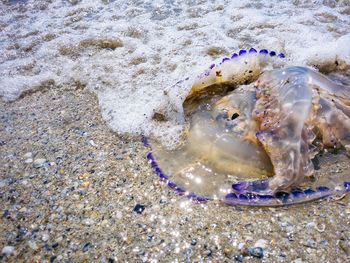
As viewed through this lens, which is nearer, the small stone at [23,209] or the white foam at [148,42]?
the small stone at [23,209]

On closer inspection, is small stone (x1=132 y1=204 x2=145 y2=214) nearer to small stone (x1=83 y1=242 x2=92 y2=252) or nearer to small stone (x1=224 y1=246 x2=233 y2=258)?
small stone (x1=83 y1=242 x2=92 y2=252)

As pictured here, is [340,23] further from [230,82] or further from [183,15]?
[230,82]

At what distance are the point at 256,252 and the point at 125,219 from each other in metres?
0.77

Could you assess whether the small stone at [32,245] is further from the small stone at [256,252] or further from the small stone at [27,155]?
the small stone at [256,252]

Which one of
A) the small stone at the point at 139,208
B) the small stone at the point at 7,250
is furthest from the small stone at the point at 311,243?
the small stone at the point at 7,250

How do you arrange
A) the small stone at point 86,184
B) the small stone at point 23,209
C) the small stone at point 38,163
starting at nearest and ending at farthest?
the small stone at point 23,209 < the small stone at point 86,184 < the small stone at point 38,163

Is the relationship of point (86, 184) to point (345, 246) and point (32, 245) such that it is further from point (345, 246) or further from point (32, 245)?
point (345, 246)

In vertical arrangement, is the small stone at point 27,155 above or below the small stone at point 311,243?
above

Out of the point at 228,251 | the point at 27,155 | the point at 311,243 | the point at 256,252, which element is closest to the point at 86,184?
the point at 27,155

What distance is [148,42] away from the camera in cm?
411

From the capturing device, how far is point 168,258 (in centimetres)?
191

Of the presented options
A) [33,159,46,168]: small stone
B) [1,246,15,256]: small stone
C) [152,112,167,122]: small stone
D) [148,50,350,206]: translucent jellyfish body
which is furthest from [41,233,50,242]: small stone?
[152,112,167,122]: small stone

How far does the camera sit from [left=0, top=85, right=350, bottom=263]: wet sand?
6.32ft

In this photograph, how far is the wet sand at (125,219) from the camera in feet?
6.32
